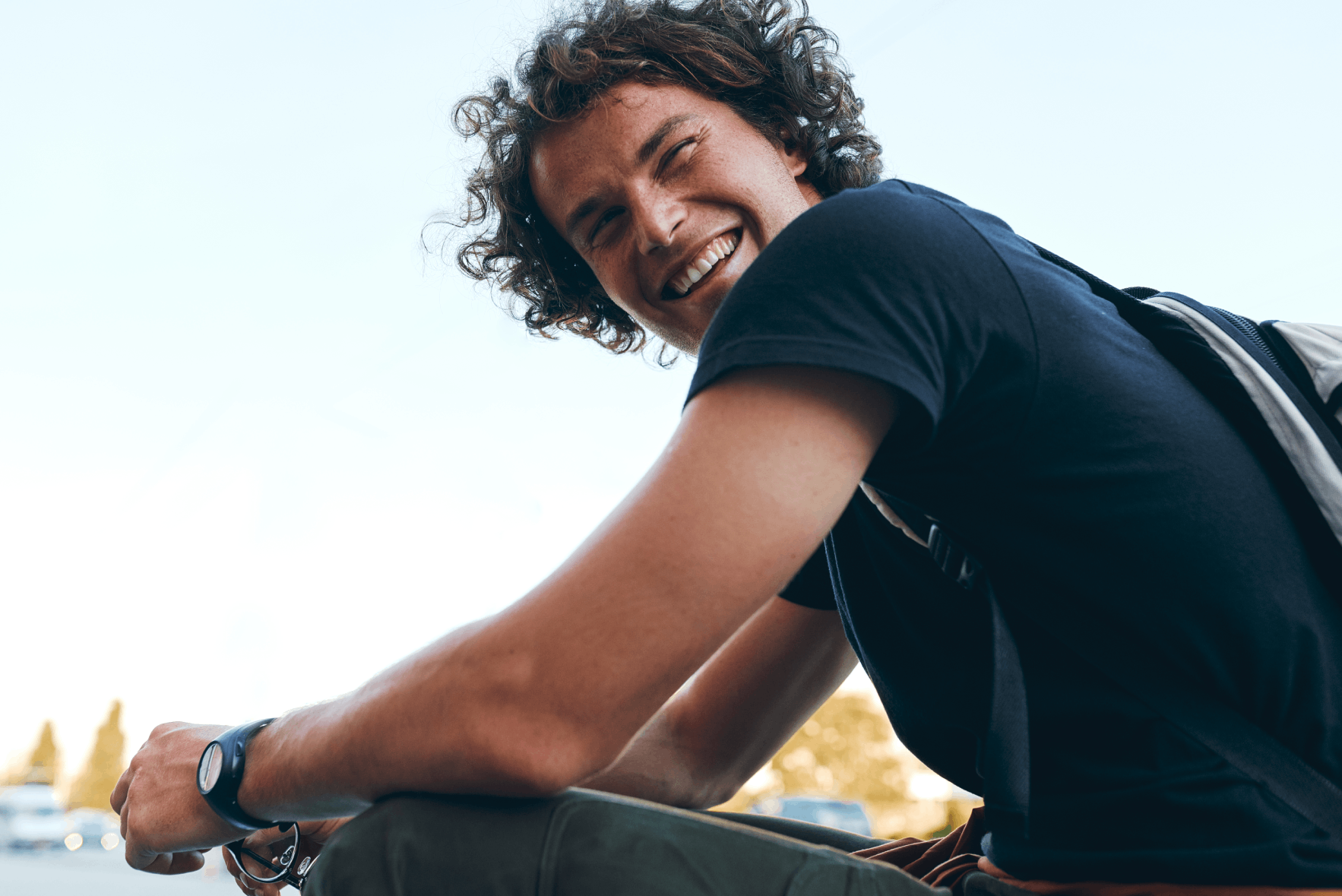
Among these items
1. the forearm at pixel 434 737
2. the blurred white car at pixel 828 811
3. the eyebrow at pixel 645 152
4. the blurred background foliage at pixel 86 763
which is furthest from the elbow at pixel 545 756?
the blurred background foliage at pixel 86 763

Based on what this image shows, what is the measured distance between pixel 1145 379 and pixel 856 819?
14436 millimetres

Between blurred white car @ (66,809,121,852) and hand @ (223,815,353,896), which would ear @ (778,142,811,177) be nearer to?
hand @ (223,815,353,896)

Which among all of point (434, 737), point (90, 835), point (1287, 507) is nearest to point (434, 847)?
point (434, 737)

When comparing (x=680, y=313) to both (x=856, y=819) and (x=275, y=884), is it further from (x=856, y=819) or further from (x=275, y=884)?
(x=856, y=819)

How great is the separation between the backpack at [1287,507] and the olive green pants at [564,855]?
18 cm

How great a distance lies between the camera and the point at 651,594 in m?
0.72

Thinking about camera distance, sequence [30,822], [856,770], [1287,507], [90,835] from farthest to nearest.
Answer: [90,835]
[856,770]
[30,822]
[1287,507]

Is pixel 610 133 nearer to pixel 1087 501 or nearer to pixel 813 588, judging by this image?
pixel 813 588

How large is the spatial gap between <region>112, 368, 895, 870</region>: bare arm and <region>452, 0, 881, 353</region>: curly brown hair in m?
1.18

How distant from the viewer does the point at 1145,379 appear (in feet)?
2.77

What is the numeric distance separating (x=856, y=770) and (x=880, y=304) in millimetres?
19346

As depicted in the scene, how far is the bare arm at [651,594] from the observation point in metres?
0.72

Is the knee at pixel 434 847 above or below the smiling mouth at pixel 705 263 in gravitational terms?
below

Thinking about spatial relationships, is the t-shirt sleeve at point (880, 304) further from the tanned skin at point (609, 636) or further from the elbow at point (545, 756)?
the elbow at point (545, 756)
